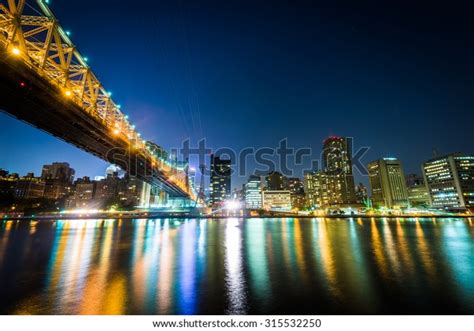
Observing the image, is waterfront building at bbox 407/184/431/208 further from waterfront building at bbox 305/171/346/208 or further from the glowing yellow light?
the glowing yellow light

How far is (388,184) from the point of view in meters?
166

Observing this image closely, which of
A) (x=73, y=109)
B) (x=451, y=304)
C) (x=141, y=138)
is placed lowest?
(x=451, y=304)

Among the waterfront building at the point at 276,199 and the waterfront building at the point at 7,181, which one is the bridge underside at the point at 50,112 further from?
the waterfront building at the point at 276,199

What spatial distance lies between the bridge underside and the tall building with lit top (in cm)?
15551

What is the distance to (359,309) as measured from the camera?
6996mm

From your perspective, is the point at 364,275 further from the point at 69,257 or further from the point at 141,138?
the point at 141,138

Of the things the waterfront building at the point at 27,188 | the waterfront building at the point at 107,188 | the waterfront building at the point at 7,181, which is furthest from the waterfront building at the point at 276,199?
the waterfront building at the point at 27,188

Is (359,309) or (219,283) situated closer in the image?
(359,309)

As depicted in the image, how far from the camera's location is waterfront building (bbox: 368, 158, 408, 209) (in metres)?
162

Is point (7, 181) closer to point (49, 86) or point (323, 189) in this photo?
point (49, 86)

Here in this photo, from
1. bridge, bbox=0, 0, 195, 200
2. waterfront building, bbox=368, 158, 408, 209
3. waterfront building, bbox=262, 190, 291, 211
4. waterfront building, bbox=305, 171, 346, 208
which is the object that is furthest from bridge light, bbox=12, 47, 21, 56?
waterfront building, bbox=368, 158, 408, 209

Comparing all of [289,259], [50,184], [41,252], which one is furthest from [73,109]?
[50,184]
